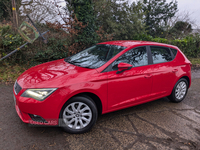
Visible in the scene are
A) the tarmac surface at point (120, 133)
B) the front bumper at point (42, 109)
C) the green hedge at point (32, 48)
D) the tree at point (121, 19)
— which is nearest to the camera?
the front bumper at point (42, 109)

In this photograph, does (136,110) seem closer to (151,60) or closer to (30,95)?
(151,60)

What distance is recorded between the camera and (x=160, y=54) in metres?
3.92

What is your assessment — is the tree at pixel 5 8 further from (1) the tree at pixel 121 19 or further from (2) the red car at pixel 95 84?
(2) the red car at pixel 95 84

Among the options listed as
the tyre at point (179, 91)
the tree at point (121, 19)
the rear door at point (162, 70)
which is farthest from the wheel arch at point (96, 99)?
the tree at point (121, 19)

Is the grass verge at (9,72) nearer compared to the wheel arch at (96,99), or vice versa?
the wheel arch at (96,99)

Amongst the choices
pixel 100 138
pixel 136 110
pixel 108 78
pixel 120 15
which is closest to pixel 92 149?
pixel 100 138

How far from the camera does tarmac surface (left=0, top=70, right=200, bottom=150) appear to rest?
258 centimetres

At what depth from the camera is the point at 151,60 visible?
3.66 metres

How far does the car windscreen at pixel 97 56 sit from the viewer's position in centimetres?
319

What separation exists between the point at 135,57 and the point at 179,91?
184 centimetres

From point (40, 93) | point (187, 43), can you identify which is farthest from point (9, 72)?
point (187, 43)

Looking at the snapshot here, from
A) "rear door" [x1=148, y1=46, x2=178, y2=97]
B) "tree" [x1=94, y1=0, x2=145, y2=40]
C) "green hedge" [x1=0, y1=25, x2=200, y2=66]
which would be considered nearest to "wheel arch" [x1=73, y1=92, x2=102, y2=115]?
"rear door" [x1=148, y1=46, x2=178, y2=97]

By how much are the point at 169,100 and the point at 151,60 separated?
1.61 meters

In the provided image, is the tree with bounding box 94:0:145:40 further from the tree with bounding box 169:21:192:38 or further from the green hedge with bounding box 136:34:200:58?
the tree with bounding box 169:21:192:38
